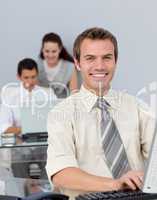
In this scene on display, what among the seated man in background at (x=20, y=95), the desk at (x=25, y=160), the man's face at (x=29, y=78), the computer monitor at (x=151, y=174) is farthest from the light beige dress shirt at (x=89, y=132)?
the man's face at (x=29, y=78)

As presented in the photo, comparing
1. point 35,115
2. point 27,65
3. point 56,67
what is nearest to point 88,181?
point 35,115

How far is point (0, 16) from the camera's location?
537cm

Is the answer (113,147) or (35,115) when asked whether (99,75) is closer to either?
(113,147)

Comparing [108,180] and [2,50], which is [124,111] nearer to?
[108,180]

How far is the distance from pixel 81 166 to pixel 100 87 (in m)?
0.25

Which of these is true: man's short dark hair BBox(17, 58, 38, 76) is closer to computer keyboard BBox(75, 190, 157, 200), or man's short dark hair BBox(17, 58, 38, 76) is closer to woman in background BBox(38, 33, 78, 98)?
woman in background BBox(38, 33, 78, 98)

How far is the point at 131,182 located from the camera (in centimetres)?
114

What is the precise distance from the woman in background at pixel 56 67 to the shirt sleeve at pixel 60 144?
3.70m

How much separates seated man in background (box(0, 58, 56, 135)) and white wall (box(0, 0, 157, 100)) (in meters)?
0.37

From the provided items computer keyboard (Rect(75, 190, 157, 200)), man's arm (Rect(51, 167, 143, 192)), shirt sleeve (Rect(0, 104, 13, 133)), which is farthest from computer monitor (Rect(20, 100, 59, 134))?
computer keyboard (Rect(75, 190, 157, 200))

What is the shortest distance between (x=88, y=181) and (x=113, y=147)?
0.17 meters

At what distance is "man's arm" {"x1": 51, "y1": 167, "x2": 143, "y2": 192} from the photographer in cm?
116

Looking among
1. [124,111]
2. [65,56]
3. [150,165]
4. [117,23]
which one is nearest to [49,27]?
[65,56]

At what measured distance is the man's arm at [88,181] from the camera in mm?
1158
